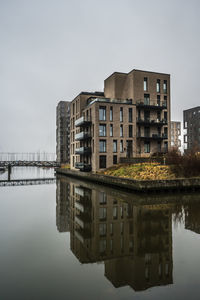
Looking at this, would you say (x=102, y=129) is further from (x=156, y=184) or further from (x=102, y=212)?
(x=102, y=212)

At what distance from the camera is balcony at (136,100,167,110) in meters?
37.1

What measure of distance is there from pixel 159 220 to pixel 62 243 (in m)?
4.78

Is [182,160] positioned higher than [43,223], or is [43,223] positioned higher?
[182,160]

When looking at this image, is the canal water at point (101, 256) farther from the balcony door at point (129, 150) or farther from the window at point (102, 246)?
the balcony door at point (129, 150)

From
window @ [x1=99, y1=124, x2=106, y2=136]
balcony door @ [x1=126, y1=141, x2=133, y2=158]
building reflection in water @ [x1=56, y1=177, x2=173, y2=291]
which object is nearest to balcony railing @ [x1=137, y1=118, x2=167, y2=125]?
balcony door @ [x1=126, y1=141, x2=133, y2=158]

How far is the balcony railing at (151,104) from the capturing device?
3719cm

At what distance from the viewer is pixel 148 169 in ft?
79.0

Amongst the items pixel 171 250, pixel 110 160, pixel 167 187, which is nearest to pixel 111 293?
pixel 171 250

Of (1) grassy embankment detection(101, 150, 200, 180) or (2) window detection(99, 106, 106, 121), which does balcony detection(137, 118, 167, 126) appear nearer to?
(2) window detection(99, 106, 106, 121)

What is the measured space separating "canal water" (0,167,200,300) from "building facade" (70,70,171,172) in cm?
2340

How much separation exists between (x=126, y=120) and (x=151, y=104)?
6.28 metres

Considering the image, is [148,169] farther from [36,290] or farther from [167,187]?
[36,290]

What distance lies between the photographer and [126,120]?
118 ft

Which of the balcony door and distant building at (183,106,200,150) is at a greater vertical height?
distant building at (183,106,200,150)
